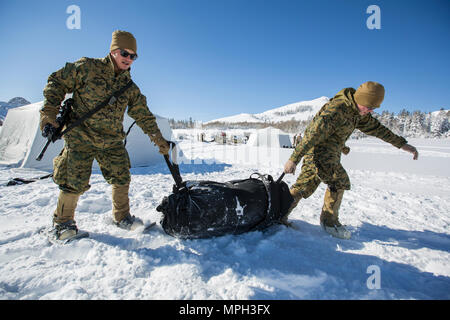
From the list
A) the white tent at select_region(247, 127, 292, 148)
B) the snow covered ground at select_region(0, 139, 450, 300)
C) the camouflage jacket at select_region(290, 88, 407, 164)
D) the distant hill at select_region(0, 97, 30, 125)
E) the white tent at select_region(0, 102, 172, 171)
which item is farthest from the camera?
the distant hill at select_region(0, 97, 30, 125)

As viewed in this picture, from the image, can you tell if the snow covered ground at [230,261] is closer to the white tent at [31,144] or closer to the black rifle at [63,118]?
the black rifle at [63,118]

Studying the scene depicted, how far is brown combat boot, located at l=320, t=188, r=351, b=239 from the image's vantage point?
243 cm

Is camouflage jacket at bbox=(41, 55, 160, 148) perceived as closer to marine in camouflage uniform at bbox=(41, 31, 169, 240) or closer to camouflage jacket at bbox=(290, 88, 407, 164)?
marine in camouflage uniform at bbox=(41, 31, 169, 240)

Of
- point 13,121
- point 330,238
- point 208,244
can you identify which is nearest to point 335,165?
point 330,238

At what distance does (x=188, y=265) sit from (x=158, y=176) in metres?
4.25

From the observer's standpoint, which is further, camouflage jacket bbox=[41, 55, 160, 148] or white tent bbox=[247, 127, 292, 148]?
white tent bbox=[247, 127, 292, 148]

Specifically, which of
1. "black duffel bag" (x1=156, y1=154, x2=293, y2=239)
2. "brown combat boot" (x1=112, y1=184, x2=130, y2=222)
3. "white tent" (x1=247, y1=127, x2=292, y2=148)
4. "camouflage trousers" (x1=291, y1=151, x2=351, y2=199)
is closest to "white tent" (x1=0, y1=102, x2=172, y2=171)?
"brown combat boot" (x1=112, y1=184, x2=130, y2=222)

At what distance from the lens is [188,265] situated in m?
1.70

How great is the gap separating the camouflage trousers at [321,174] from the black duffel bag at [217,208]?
0.43 metres

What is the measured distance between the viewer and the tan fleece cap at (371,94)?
2.04 metres

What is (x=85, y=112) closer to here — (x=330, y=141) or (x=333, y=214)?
(x=330, y=141)

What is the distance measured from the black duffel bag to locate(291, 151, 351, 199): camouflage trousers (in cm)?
43

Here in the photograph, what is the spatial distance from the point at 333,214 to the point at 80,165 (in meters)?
2.84

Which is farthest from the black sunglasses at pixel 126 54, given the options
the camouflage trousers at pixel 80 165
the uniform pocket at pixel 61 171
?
the uniform pocket at pixel 61 171
